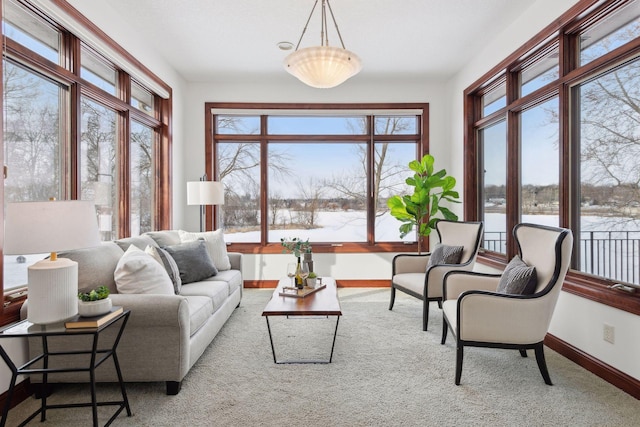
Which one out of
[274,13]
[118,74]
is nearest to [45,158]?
[118,74]

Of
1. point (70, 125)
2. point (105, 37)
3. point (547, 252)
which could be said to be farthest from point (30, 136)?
point (547, 252)

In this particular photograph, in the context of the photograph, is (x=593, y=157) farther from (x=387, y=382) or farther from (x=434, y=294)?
(x=387, y=382)

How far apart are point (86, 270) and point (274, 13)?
2.73 m

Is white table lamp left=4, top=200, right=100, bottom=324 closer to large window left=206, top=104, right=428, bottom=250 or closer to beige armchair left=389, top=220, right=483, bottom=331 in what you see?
beige armchair left=389, top=220, right=483, bottom=331

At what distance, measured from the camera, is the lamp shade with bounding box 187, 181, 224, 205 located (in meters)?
4.57

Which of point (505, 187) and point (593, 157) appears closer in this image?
point (593, 157)

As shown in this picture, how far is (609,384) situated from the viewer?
246 centimetres

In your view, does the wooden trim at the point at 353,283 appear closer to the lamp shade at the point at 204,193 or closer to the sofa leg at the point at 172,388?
the lamp shade at the point at 204,193

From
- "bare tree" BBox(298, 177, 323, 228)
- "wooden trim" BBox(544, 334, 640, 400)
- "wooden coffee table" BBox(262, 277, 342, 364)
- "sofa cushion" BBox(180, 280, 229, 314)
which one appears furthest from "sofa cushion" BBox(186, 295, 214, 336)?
"wooden trim" BBox(544, 334, 640, 400)

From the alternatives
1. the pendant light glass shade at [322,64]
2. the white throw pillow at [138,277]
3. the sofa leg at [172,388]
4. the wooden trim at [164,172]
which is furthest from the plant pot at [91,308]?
the wooden trim at [164,172]

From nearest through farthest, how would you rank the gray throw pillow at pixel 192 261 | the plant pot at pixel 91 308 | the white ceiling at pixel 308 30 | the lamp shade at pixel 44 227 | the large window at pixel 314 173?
the lamp shade at pixel 44 227 → the plant pot at pixel 91 308 → the white ceiling at pixel 308 30 → the gray throw pillow at pixel 192 261 → the large window at pixel 314 173

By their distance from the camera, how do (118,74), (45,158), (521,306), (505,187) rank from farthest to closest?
(505,187)
(118,74)
(45,158)
(521,306)

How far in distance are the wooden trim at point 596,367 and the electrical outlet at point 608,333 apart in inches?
6.9

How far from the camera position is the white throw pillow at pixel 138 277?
98.9 inches
